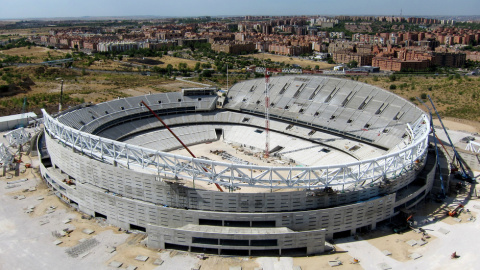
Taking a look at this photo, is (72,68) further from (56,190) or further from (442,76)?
(442,76)

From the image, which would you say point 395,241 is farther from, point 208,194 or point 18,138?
point 18,138

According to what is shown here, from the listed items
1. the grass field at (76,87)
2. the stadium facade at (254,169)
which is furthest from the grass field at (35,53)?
the stadium facade at (254,169)

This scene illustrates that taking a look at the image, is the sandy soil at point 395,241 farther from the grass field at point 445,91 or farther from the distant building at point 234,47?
the distant building at point 234,47

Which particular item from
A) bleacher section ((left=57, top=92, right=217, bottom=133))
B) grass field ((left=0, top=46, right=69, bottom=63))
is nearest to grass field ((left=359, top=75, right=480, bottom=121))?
bleacher section ((left=57, top=92, right=217, bottom=133))

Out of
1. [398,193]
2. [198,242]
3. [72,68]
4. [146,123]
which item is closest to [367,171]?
[398,193]

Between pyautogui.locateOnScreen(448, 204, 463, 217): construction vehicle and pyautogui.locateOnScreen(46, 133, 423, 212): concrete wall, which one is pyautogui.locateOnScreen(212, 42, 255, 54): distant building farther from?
pyautogui.locateOnScreen(448, 204, 463, 217): construction vehicle

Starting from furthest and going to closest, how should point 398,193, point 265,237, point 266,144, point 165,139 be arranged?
point 165,139 → point 266,144 → point 398,193 → point 265,237
